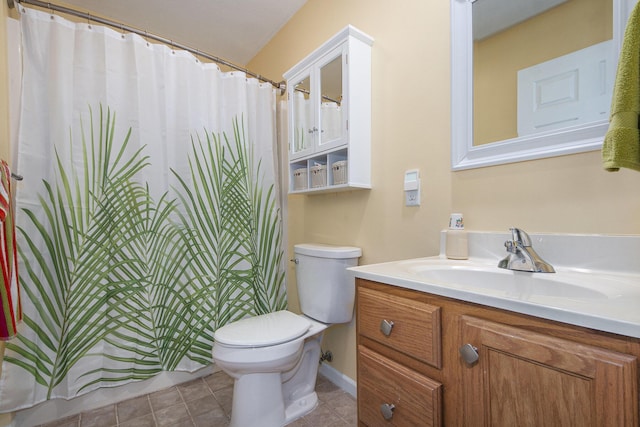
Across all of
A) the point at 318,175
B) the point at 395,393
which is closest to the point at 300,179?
the point at 318,175

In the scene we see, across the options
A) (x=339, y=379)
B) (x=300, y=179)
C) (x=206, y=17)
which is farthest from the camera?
(x=206, y=17)

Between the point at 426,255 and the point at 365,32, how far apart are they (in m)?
1.18

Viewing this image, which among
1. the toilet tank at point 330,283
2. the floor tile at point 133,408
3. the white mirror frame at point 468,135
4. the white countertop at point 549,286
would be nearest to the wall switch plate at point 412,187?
the white mirror frame at point 468,135

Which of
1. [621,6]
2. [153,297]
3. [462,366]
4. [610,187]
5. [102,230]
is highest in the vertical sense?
[621,6]

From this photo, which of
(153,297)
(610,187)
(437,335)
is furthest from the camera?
(153,297)

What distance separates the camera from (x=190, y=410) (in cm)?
149

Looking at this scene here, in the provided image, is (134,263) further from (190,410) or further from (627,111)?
(627,111)

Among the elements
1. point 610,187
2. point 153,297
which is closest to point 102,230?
point 153,297

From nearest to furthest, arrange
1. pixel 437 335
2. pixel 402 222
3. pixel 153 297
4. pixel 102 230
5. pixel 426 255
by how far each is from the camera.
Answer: pixel 437 335
pixel 426 255
pixel 402 222
pixel 102 230
pixel 153 297

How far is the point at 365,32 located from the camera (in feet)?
4.99

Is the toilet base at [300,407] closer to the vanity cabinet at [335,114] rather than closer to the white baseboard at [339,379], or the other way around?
the white baseboard at [339,379]

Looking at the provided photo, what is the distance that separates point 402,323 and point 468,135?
2.46 feet

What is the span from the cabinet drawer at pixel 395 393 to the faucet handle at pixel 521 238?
481 mm

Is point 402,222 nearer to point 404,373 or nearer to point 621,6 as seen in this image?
point 404,373
